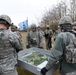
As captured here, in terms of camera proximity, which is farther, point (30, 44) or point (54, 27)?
point (54, 27)

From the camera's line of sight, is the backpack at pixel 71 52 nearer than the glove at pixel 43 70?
Yes

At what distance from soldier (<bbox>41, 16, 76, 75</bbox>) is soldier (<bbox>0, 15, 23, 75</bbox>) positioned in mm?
791

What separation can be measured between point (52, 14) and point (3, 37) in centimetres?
2904

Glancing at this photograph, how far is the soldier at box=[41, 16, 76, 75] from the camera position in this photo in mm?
3566

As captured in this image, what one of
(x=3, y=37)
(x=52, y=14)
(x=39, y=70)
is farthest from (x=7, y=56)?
(x=52, y=14)

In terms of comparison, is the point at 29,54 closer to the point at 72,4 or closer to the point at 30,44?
the point at 30,44

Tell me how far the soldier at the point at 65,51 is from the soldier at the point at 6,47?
2.60ft

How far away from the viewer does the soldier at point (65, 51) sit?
11.7ft

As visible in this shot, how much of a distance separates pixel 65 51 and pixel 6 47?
45.9 inches

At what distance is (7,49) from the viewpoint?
3.97 meters

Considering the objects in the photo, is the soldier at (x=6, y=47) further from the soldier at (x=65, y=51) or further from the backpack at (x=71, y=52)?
the backpack at (x=71, y=52)

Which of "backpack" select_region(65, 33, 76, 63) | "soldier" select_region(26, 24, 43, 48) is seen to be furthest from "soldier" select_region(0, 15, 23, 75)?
"soldier" select_region(26, 24, 43, 48)

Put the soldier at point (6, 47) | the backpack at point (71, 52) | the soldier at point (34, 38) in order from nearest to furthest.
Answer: the backpack at point (71, 52)
the soldier at point (6, 47)
the soldier at point (34, 38)

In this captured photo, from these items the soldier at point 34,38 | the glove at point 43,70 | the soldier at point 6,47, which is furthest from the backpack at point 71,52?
→ the soldier at point 34,38
